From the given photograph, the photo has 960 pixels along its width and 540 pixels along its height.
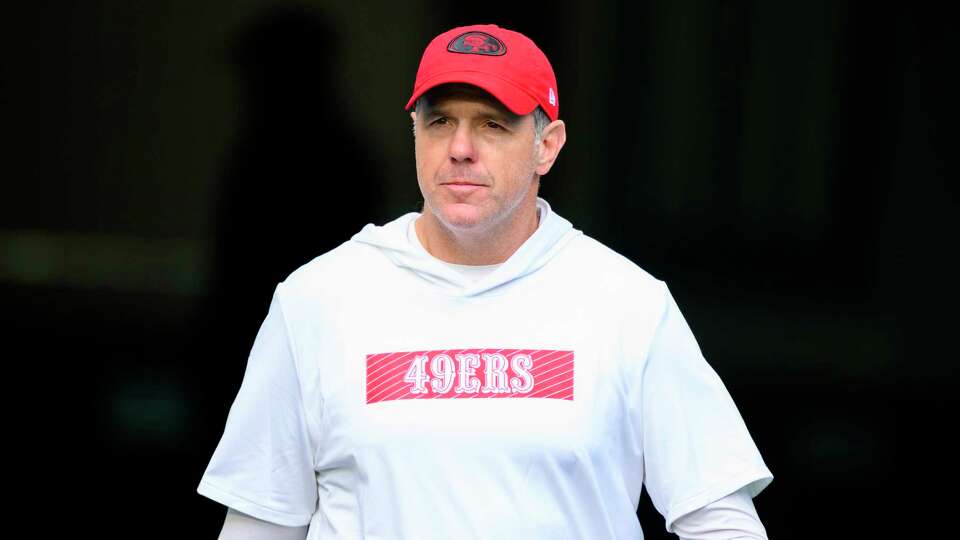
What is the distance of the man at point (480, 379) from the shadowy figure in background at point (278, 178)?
4.30 ft

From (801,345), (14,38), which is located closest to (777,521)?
(801,345)

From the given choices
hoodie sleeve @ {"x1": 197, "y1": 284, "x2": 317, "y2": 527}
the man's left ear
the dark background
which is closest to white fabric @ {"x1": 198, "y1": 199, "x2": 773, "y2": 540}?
Result: hoodie sleeve @ {"x1": 197, "y1": 284, "x2": 317, "y2": 527}

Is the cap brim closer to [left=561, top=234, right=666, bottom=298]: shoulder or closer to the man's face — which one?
the man's face

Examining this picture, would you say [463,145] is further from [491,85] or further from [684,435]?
[684,435]

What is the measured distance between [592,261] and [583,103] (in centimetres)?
132

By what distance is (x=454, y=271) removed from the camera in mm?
3266

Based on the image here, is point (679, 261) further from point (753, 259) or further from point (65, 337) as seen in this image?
point (65, 337)

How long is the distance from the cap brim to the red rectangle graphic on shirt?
1.56ft

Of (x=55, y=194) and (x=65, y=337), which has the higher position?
(x=55, y=194)

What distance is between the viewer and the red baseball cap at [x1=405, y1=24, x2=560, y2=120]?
124 inches

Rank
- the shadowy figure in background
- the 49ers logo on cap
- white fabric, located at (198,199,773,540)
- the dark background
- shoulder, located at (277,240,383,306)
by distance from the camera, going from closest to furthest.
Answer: white fabric, located at (198,199,773,540) < the 49ers logo on cap < shoulder, located at (277,240,383,306) < the dark background < the shadowy figure in background

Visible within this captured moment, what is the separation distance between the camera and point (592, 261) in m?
3.35

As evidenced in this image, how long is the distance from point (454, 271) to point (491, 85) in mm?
388

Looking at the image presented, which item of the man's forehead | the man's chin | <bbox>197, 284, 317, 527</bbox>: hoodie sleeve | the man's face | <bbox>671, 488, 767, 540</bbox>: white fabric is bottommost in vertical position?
<bbox>671, 488, 767, 540</bbox>: white fabric
